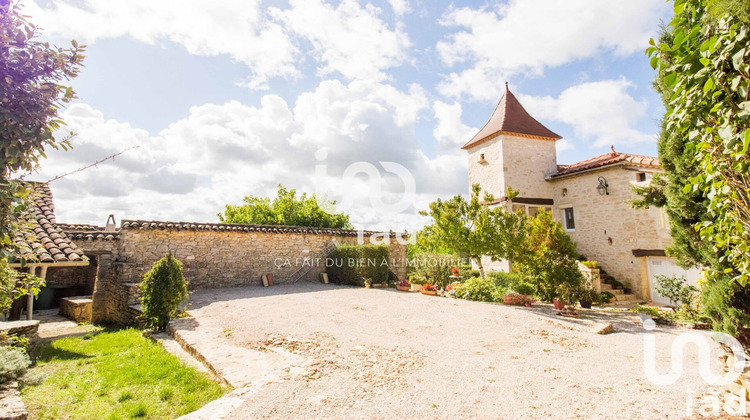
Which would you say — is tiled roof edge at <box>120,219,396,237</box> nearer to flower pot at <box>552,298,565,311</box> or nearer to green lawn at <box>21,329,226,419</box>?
green lawn at <box>21,329,226,419</box>

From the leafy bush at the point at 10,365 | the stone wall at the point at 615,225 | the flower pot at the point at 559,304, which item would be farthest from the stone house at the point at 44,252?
the stone wall at the point at 615,225

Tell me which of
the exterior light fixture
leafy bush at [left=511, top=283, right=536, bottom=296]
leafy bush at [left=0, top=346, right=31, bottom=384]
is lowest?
leafy bush at [left=511, top=283, right=536, bottom=296]

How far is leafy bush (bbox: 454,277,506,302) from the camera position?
38.2 ft

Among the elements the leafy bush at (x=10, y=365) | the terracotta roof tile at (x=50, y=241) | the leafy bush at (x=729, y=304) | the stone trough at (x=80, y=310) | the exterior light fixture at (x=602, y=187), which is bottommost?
the stone trough at (x=80, y=310)

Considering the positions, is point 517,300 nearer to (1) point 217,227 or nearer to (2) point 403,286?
(2) point 403,286

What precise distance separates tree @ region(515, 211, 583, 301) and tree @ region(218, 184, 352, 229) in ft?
56.3

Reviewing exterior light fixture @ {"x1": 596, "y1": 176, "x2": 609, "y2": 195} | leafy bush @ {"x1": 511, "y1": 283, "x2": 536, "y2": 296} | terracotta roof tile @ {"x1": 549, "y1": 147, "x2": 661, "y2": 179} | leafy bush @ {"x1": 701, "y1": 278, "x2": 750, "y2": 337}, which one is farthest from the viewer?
exterior light fixture @ {"x1": 596, "y1": 176, "x2": 609, "y2": 195}

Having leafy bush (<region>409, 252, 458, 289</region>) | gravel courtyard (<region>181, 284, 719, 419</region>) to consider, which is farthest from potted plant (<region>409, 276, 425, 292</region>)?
gravel courtyard (<region>181, 284, 719, 419</region>)

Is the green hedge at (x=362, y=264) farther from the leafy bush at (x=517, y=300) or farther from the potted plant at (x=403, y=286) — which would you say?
the leafy bush at (x=517, y=300)

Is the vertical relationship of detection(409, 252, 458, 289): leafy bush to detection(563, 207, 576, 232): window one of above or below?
below

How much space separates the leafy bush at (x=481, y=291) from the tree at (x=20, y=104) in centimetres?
1145

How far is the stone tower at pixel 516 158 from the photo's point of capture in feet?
51.6

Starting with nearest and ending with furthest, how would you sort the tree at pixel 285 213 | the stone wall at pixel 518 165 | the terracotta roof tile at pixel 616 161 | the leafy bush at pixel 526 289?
the leafy bush at pixel 526 289, the terracotta roof tile at pixel 616 161, the stone wall at pixel 518 165, the tree at pixel 285 213

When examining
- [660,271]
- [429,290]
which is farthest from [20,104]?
[660,271]
